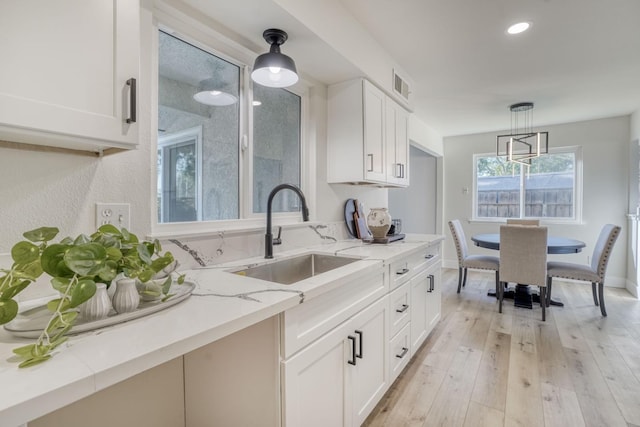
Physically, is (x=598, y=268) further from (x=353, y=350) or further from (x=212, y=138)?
(x=212, y=138)

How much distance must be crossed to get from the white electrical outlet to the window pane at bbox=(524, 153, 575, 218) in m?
5.62

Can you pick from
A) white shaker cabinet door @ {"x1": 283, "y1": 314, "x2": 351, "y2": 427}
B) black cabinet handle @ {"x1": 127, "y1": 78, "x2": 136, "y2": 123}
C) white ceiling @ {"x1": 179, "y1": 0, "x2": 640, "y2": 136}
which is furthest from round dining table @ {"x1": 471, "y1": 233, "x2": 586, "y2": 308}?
black cabinet handle @ {"x1": 127, "y1": 78, "x2": 136, "y2": 123}

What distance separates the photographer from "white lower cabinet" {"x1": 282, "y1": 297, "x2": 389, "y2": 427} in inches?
42.2

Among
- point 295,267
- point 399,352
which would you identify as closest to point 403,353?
point 399,352

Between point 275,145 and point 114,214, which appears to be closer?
point 114,214

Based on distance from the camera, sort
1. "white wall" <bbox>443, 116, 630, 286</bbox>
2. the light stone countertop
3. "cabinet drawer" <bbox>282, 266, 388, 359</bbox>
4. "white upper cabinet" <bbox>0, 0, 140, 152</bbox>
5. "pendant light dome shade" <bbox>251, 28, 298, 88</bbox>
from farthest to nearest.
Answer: "white wall" <bbox>443, 116, 630, 286</bbox> → "pendant light dome shade" <bbox>251, 28, 298, 88</bbox> → "cabinet drawer" <bbox>282, 266, 388, 359</bbox> → "white upper cabinet" <bbox>0, 0, 140, 152</bbox> → the light stone countertop

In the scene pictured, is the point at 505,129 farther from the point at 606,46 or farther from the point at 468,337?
the point at 468,337

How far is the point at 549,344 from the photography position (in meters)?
2.61

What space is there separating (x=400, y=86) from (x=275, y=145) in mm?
1423

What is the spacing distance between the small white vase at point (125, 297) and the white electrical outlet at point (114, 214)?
1.34 ft

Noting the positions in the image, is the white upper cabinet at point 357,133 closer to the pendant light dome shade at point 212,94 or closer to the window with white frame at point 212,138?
the window with white frame at point 212,138

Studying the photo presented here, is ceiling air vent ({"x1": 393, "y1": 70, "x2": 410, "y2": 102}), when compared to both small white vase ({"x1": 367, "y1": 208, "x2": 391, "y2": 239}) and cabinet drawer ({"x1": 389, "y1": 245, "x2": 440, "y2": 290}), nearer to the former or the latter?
small white vase ({"x1": 367, "y1": 208, "x2": 391, "y2": 239})

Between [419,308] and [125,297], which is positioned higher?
[125,297]

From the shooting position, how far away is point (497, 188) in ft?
17.3
